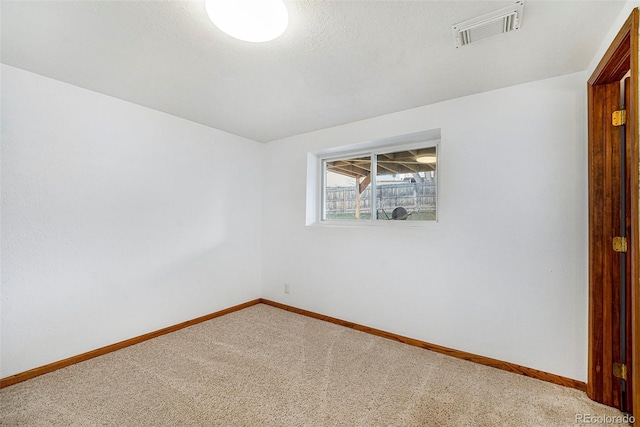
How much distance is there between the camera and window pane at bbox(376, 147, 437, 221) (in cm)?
275

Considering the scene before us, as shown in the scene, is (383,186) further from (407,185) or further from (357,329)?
(357,329)

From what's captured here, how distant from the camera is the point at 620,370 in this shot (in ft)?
5.51

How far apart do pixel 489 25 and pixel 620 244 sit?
60.1 inches

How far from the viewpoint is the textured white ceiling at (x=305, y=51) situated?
1394mm

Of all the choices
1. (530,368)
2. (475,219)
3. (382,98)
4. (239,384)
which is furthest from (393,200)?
(239,384)

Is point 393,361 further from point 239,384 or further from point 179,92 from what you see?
point 179,92

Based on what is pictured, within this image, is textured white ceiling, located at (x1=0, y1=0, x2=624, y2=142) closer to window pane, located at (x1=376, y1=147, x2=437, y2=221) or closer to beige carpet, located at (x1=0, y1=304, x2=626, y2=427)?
window pane, located at (x1=376, y1=147, x2=437, y2=221)

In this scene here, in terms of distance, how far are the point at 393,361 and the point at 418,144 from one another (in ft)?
6.74

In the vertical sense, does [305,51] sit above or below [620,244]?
above

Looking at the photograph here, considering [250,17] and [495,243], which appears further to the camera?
[495,243]

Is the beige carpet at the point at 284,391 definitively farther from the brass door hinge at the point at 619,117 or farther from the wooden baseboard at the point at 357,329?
the brass door hinge at the point at 619,117

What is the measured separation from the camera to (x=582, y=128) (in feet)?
6.24

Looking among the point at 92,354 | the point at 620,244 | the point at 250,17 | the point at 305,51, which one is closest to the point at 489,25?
the point at 305,51

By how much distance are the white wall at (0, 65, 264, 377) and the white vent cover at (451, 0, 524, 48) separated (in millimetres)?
2664
